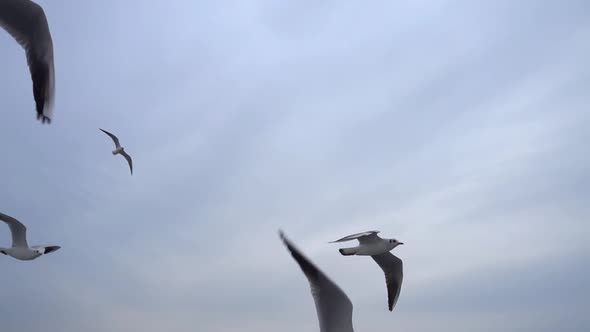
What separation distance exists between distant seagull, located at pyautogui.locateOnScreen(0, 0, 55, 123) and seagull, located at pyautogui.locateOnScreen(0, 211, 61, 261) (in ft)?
23.6

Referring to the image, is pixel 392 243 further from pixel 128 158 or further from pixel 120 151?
pixel 128 158

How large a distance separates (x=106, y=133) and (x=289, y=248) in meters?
17.7

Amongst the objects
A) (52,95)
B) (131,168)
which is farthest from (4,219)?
(131,168)

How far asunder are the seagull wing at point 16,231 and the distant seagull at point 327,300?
1156 cm

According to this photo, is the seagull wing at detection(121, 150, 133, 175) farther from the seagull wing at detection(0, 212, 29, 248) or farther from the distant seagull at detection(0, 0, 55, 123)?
the distant seagull at detection(0, 0, 55, 123)

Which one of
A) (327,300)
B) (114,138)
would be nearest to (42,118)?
(327,300)

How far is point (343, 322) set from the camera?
11609 millimetres

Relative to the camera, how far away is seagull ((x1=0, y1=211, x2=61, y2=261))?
1830cm

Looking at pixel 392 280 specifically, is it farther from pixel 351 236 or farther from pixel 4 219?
pixel 4 219

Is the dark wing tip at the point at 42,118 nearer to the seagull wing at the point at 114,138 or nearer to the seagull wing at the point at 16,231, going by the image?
the seagull wing at the point at 16,231

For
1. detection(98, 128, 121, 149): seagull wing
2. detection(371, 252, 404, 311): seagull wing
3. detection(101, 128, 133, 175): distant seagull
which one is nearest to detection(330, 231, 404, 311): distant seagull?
detection(371, 252, 404, 311): seagull wing

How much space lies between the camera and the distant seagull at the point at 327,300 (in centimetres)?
1094

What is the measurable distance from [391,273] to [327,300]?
273 inches

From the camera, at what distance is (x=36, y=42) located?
12.6m
